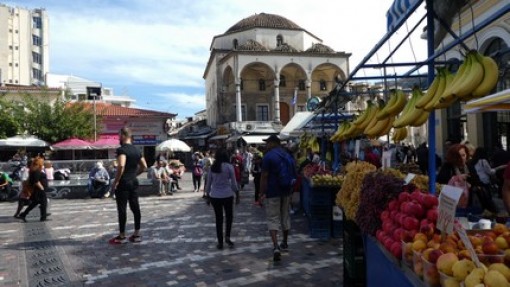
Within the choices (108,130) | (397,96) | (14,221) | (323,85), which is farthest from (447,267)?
(323,85)

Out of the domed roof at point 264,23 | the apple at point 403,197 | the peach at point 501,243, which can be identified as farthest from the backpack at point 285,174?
the domed roof at point 264,23

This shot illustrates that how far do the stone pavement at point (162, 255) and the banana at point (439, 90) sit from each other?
8.70 ft

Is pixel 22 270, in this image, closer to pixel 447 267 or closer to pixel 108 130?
pixel 447 267

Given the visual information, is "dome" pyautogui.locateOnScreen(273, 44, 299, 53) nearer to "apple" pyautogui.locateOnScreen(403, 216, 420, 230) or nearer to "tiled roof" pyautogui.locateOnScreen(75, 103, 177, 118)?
"tiled roof" pyautogui.locateOnScreen(75, 103, 177, 118)

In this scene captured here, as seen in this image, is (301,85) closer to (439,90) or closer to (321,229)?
(321,229)

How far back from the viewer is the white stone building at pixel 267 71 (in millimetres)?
46219

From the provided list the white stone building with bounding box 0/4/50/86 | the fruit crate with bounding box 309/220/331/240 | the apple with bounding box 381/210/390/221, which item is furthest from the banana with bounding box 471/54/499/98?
the white stone building with bounding box 0/4/50/86

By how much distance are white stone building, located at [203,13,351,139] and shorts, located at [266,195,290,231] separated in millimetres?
37487

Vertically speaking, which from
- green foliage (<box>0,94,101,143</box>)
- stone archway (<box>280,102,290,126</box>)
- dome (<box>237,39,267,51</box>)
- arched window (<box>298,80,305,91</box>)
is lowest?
green foliage (<box>0,94,101,143</box>)

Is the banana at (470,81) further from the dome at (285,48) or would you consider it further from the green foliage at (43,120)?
the dome at (285,48)

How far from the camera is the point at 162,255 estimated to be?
702 centimetres

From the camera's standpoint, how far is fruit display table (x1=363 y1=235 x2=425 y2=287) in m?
2.79

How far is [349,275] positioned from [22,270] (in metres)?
4.76

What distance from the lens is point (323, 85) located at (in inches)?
2036
